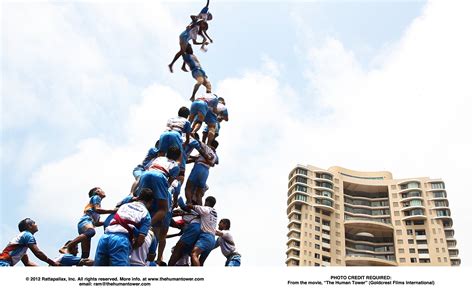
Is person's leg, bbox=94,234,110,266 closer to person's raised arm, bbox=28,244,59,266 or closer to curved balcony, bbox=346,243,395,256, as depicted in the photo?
person's raised arm, bbox=28,244,59,266

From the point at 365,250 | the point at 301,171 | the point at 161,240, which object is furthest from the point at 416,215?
the point at 161,240

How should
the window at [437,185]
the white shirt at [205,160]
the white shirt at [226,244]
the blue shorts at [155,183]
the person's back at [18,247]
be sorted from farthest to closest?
the window at [437,185]
the white shirt at [205,160]
the white shirt at [226,244]
the person's back at [18,247]
the blue shorts at [155,183]

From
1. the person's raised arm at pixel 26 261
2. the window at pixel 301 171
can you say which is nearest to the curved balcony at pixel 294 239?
the window at pixel 301 171

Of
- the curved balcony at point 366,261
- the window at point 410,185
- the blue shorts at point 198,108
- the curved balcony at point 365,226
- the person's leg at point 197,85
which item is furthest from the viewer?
the window at point 410,185

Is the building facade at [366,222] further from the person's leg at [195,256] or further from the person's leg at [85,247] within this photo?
the person's leg at [195,256]

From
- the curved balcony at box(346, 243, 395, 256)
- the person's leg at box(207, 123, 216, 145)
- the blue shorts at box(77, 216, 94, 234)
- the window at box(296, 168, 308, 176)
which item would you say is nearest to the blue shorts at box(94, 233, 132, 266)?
the blue shorts at box(77, 216, 94, 234)

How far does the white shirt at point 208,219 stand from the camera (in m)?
8.51

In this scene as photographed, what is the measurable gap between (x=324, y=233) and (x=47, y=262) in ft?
257

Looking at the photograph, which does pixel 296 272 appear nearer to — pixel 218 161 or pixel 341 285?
pixel 341 285

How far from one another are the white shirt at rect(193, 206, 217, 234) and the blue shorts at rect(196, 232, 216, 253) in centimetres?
9

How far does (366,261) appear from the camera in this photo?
76.2 m

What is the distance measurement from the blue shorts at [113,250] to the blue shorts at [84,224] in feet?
13.0

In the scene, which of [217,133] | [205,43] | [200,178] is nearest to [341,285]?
[200,178]

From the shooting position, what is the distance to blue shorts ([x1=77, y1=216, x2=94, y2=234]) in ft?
29.5
